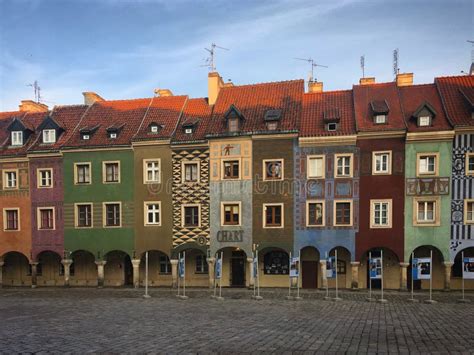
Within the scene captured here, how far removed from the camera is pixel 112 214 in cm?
2719

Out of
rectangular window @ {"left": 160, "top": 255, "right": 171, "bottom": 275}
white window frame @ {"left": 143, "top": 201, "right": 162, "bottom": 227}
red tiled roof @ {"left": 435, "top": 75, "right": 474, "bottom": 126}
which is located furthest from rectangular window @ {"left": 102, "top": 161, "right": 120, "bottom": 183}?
red tiled roof @ {"left": 435, "top": 75, "right": 474, "bottom": 126}

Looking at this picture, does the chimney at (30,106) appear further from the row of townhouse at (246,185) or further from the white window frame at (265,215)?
the white window frame at (265,215)

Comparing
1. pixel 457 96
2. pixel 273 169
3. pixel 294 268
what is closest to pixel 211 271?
pixel 294 268

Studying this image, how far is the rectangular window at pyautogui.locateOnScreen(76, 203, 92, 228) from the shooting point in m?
27.4

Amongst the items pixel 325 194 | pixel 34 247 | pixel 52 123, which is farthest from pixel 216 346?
pixel 52 123

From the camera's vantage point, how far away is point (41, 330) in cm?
1372

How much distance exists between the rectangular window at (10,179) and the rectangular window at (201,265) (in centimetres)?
1411

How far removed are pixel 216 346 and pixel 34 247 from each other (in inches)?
853

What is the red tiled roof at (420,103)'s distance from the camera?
76.7 feet

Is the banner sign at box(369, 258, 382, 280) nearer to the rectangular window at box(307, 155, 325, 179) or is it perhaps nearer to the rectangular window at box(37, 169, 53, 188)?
the rectangular window at box(307, 155, 325, 179)

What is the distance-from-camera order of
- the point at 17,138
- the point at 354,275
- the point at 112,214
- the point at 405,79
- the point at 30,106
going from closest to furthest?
the point at 354,275, the point at 405,79, the point at 112,214, the point at 17,138, the point at 30,106

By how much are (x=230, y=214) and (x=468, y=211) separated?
14061 millimetres

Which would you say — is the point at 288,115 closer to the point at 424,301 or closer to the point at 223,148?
the point at 223,148

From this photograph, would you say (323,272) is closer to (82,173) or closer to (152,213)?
(152,213)
